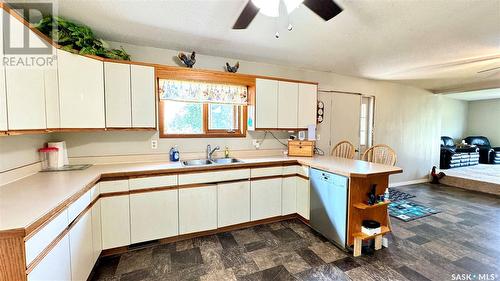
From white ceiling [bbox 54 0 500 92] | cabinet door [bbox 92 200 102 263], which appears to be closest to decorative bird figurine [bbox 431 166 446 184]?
white ceiling [bbox 54 0 500 92]

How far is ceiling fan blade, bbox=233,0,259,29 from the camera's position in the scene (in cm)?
158

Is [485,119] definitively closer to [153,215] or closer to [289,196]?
[289,196]

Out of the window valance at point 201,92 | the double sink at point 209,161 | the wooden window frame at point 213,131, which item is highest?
the window valance at point 201,92

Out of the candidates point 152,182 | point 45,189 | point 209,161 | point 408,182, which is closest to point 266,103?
point 209,161

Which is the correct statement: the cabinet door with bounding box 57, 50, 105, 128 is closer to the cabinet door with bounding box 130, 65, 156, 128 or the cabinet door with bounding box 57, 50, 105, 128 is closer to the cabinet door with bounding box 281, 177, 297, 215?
the cabinet door with bounding box 130, 65, 156, 128

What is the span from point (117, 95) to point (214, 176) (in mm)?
1407

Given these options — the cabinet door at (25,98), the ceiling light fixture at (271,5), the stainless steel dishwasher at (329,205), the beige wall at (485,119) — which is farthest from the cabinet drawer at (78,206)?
the beige wall at (485,119)

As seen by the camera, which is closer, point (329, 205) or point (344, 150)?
point (329, 205)

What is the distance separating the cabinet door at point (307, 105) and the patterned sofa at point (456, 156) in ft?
17.1

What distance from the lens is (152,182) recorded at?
2240 millimetres

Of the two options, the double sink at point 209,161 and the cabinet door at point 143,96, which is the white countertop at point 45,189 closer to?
the double sink at point 209,161

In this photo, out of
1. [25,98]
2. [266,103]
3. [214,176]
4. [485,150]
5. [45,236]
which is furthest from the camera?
[485,150]

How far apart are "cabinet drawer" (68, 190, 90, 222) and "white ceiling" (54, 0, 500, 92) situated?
1.62 metres

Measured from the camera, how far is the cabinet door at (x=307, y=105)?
3.31 meters
